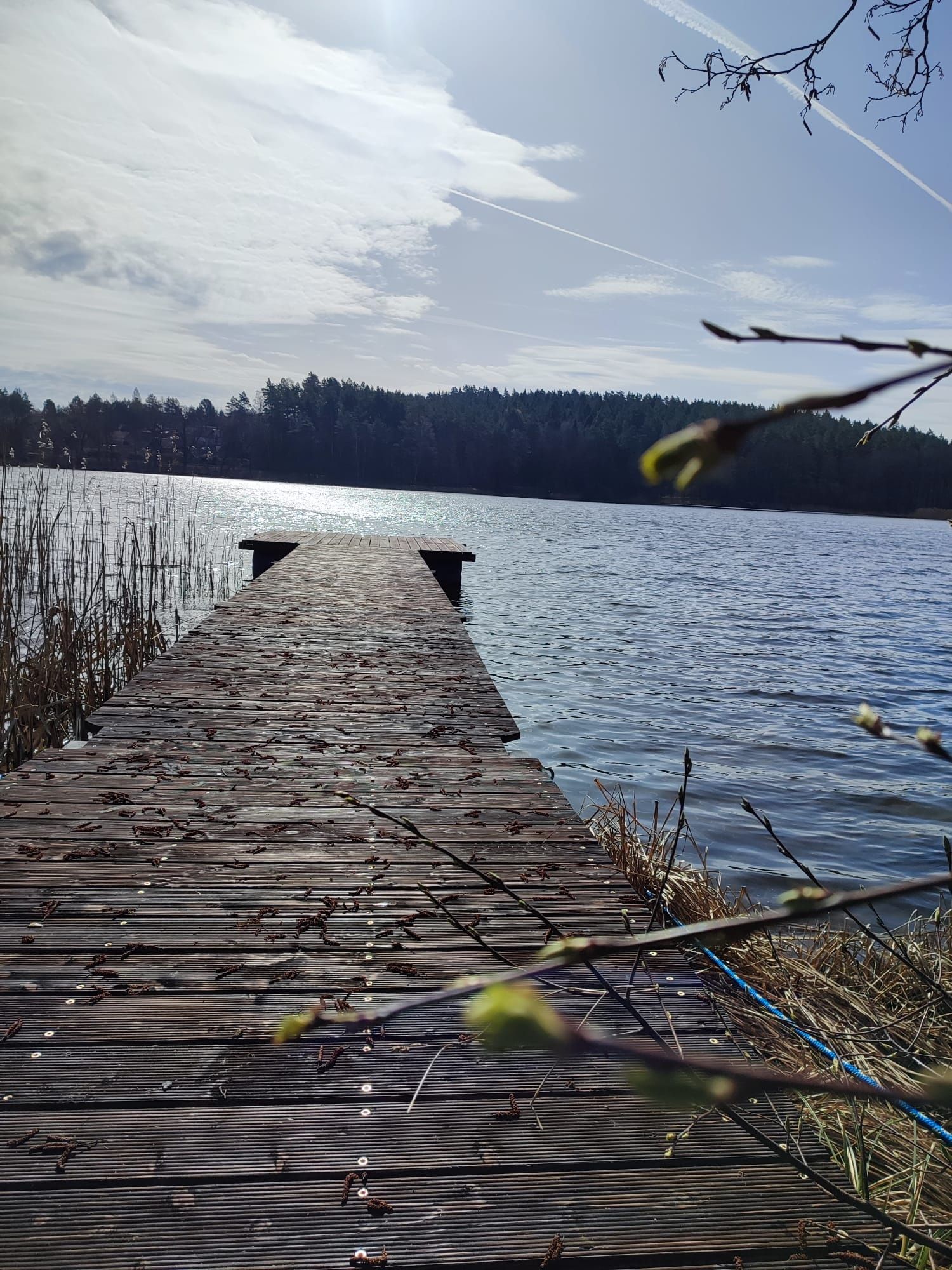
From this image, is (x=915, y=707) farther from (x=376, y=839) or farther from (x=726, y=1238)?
(x=726, y=1238)

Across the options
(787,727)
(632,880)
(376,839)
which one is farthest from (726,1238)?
(787,727)

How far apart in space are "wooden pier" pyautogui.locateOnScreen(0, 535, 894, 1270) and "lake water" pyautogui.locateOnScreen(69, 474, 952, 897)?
10.4 feet

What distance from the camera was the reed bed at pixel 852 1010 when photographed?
1.92 metres

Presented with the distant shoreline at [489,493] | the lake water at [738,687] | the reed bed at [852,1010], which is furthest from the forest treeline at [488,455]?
the reed bed at [852,1010]

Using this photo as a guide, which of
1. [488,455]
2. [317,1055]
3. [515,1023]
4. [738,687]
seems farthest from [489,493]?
[515,1023]

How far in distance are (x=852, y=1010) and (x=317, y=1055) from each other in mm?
2331

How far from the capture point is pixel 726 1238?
5.09ft

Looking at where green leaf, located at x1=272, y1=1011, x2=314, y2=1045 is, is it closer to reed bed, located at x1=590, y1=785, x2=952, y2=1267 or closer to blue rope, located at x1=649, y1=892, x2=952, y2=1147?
blue rope, located at x1=649, y1=892, x2=952, y2=1147

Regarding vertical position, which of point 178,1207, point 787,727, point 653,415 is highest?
point 653,415

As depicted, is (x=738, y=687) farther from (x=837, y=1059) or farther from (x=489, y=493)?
(x=489, y=493)

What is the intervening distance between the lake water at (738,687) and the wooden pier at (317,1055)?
316cm

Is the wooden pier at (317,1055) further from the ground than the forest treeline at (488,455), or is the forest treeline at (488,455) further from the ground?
the forest treeline at (488,455)

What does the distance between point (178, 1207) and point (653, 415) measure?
99.6m

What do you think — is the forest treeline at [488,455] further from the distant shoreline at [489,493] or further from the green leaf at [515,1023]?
the green leaf at [515,1023]
